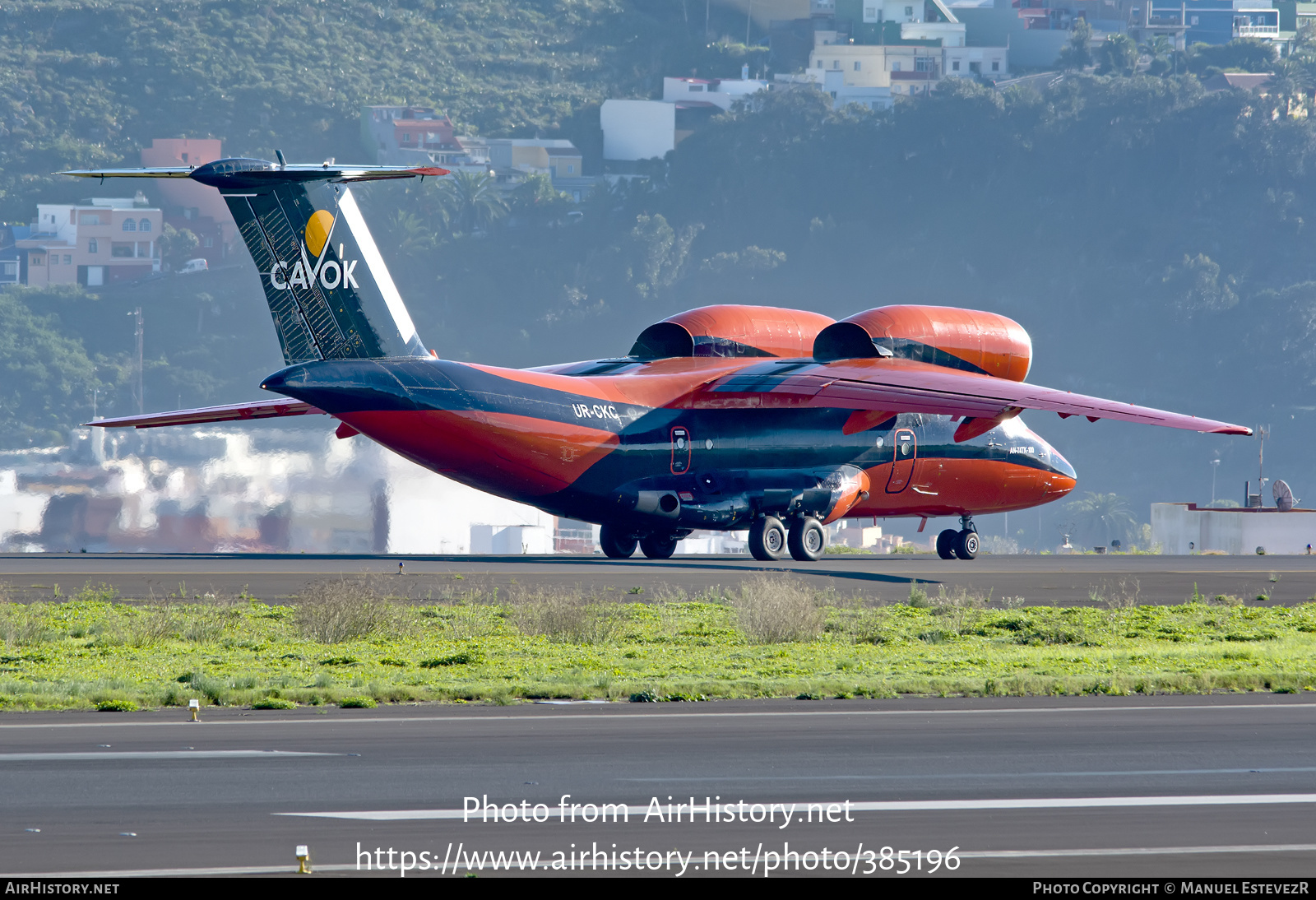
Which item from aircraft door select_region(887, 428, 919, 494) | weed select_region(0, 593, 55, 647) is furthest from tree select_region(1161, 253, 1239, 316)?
weed select_region(0, 593, 55, 647)

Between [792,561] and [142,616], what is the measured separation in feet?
60.2

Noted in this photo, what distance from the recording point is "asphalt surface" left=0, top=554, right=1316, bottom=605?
28.4m

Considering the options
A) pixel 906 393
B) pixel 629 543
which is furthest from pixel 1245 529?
pixel 629 543

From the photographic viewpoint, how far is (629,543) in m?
37.6

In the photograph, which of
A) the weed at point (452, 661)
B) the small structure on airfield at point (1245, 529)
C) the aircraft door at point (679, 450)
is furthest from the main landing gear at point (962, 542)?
the weed at point (452, 661)

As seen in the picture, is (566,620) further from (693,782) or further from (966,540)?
(966,540)

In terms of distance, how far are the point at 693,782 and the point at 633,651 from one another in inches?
358

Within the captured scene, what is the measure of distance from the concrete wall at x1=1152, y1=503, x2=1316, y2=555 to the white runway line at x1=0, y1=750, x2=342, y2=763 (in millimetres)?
48036

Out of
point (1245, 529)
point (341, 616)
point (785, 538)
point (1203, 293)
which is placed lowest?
point (1245, 529)

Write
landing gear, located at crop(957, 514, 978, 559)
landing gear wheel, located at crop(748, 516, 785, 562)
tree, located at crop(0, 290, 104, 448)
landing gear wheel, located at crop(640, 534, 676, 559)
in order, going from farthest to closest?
tree, located at crop(0, 290, 104, 448), landing gear, located at crop(957, 514, 978, 559), landing gear wheel, located at crop(640, 534, 676, 559), landing gear wheel, located at crop(748, 516, 785, 562)

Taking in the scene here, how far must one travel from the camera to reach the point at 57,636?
21.2 meters

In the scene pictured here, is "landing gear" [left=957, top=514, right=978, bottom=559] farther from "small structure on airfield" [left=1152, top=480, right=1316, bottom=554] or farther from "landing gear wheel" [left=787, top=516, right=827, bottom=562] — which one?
"small structure on airfield" [left=1152, top=480, right=1316, bottom=554]
